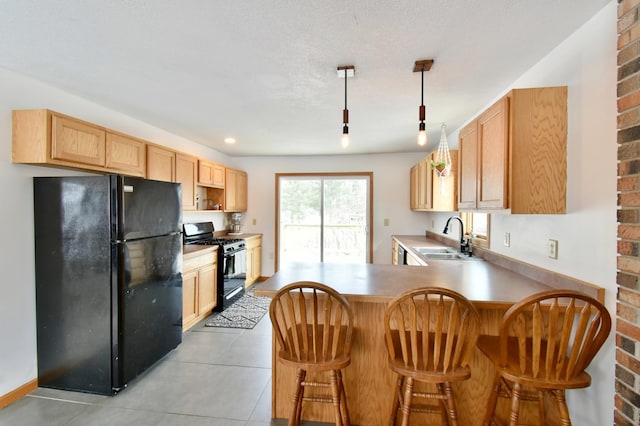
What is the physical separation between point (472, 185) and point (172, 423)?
2.64m

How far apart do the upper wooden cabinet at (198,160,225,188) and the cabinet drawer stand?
103 centimetres

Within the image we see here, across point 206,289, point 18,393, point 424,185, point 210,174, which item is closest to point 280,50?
point 424,185

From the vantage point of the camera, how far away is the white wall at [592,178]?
136 centimetres

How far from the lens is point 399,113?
2.90 m

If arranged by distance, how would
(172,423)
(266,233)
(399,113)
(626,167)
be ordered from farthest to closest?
(266,233), (399,113), (172,423), (626,167)

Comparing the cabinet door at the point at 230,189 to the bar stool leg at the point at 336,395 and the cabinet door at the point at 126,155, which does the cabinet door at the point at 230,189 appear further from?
the bar stool leg at the point at 336,395

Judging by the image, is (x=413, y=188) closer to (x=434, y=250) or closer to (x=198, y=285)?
(x=434, y=250)

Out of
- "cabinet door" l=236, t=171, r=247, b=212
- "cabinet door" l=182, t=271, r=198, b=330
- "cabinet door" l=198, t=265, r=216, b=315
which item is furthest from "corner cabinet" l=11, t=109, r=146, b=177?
"cabinet door" l=236, t=171, r=247, b=212

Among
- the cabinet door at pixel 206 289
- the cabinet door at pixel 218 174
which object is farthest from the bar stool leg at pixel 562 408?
the cabinet door at pixel 218 174

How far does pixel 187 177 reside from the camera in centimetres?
361

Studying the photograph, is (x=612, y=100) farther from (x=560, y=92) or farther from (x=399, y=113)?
(x=399, y=113)

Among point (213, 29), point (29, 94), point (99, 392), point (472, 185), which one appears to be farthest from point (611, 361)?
point (29, 94)

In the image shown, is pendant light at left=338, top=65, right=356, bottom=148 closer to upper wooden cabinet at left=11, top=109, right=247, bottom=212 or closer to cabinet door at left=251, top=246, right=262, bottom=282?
upper wooden cabinet at left=11, top=109, right=247, bottom=212

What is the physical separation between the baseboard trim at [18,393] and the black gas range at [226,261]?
5.92ft
